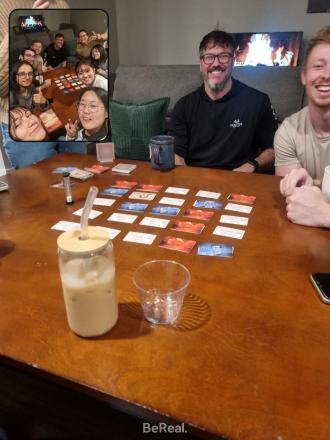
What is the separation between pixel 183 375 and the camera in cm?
55

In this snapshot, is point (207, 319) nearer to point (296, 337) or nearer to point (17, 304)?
point (296, 337)

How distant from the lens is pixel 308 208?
100 centimetres

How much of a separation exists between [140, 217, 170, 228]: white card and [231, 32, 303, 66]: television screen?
2516 mm

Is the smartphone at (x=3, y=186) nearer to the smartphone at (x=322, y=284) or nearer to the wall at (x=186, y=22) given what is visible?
the smartphone at (x=322, y=284)

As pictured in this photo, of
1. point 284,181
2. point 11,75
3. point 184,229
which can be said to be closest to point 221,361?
point 184,229

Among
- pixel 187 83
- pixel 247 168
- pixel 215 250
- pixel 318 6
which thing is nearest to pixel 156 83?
pixel 187 83

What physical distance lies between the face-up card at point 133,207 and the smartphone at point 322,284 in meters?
0.55

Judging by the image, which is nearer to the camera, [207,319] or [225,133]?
[207,319]

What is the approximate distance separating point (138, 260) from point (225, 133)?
146cm

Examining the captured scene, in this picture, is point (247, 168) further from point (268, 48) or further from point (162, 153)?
point (268, 48)

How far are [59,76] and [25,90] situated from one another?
128mm

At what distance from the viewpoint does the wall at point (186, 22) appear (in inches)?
117

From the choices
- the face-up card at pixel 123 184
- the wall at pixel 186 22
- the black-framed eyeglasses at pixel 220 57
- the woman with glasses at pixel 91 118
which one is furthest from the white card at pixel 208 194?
the wall at pixel 186 22

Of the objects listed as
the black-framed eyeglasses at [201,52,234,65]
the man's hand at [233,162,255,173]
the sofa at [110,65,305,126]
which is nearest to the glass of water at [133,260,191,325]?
the man's hand at [233,162,255,173]
